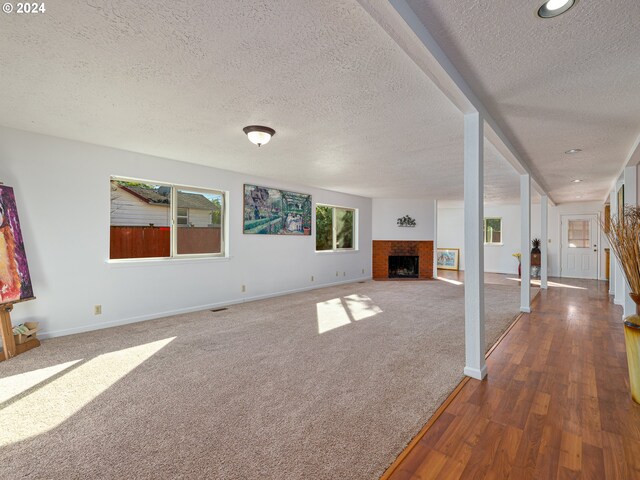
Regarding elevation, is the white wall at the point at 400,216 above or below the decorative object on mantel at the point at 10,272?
above

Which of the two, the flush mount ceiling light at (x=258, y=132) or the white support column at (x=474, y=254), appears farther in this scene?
the flush mount ceiling light at (x=258, y=132)

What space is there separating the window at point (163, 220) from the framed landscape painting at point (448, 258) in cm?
883

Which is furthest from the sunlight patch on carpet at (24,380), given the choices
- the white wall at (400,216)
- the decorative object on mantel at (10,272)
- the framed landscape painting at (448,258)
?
the framed landscape painting at (448,258)

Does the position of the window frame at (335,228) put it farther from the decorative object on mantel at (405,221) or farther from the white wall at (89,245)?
the white wall at (89,245)

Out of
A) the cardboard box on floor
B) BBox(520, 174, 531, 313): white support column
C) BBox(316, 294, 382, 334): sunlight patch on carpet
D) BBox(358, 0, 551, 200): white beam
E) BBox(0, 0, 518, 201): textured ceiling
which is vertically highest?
BBox(0, 0, 518, 201): textured ceiling

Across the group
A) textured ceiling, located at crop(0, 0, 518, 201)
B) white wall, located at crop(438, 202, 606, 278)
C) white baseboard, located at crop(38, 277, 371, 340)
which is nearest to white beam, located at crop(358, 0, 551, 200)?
textured ceiling, located at crop(0, 0, 518, 201)

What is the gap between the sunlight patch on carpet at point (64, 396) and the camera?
6.43 ft

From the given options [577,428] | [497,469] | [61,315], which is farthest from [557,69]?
[61,315]

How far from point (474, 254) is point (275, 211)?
434 centimetres

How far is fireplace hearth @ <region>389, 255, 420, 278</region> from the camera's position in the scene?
9.35m

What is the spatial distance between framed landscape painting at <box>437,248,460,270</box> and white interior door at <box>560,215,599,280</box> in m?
3.07

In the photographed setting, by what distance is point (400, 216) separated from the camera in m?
9.15

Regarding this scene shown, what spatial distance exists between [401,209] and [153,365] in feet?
25.2

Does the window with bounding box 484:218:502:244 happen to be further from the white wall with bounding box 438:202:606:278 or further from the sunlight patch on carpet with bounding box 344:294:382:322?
the sunlight patch on carpet with bounding box 344:294:382:322
